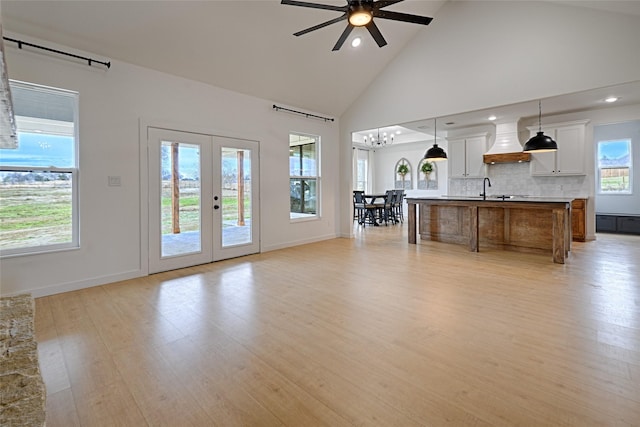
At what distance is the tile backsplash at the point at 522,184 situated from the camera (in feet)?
23.6

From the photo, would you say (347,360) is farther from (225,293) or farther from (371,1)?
(371,1)

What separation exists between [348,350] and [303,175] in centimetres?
497

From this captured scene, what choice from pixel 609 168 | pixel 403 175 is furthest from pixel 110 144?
pixel 609 168

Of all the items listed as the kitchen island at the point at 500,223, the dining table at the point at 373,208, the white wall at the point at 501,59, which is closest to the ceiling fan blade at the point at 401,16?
the white wall at the point at 501,59

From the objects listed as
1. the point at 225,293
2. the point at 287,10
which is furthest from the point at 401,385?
the point at 287,10

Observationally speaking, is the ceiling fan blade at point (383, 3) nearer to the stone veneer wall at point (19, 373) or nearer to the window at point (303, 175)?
the stone veneer wall at point (19, 373)

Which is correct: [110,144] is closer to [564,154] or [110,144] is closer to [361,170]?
[564,154]

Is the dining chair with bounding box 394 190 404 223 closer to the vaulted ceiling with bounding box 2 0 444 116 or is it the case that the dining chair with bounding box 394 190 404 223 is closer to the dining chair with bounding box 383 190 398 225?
the dining chair with bounding box 383 190 398 225

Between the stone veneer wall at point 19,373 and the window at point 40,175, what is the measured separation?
2.28 metres

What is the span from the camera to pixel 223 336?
256 cm

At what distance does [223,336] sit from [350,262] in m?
2.85

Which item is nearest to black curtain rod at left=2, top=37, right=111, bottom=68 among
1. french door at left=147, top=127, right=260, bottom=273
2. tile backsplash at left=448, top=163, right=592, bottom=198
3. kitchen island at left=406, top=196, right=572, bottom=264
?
french door at left=147, top=127, right=260, bottom=273

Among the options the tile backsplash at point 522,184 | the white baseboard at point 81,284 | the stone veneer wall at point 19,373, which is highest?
the tile backsplash at point 522,184

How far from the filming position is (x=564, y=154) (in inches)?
279
